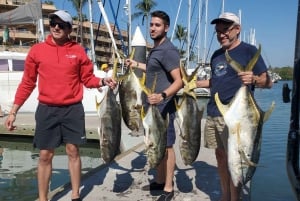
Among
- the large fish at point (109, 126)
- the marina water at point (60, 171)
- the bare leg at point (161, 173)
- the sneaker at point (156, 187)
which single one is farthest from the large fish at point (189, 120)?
the marina water at point (60, 171)

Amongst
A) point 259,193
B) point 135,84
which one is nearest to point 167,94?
point 135,84

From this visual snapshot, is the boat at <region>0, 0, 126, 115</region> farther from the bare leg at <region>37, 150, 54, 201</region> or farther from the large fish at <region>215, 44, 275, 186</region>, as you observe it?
the large fish at <region>215, 44, 275, 186</region>

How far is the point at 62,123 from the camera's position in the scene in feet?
12.9

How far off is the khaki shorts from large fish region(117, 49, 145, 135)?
709 mm

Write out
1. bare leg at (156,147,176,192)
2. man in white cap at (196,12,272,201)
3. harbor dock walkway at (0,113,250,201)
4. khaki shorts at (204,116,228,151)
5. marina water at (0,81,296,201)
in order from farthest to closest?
marina water at (0,81,296,201)
harbor dock walkway at (0,113,250,201)
bare leg at (156,147,176,192)
khaki shorts at (204,116,228,151)
man in white cap at (196,12,272,201)

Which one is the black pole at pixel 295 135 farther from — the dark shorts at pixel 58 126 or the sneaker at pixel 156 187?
the dark shorts at pixel 58 126

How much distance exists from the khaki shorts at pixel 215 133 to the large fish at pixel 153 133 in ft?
1.42

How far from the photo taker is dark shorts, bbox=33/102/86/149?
3896mm

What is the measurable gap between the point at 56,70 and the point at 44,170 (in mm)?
1003

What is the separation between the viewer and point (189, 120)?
3.58 metres

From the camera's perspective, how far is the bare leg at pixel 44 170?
3926 mm

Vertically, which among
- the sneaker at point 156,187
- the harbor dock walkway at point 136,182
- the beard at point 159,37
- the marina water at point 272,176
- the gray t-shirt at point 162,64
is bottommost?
the marina water at point 272,176

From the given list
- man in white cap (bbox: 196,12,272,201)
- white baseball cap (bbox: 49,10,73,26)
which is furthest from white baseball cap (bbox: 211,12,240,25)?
white baseball cap (bbox: 49,10,73,26)

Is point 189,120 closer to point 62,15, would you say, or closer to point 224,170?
point 224,170
